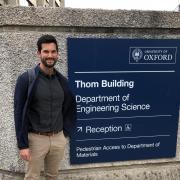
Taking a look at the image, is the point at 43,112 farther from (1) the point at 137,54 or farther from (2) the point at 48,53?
(1) the point at 137,54

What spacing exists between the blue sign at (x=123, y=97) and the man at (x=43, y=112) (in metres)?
0.69

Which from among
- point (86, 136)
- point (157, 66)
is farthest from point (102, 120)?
point (157, 66)

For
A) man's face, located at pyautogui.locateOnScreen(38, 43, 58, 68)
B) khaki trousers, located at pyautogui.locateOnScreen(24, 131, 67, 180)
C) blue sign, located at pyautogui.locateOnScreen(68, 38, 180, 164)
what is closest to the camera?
man's face, located at pyautogui.locateOnScreen(38, 43, 58, 68)

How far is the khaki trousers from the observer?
9.75ft

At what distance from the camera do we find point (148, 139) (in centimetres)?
409

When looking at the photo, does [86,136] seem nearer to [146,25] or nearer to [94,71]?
[94,71]

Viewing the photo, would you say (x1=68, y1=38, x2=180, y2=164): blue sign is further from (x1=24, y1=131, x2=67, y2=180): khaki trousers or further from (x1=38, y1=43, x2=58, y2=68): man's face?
(x1=38, y1=43, x2=58, y2=68): man's face

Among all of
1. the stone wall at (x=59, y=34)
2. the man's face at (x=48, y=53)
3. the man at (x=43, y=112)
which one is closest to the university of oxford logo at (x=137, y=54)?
the stone wall at (x=59, y=34)

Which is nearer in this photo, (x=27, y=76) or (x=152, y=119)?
(x=27, y=76)

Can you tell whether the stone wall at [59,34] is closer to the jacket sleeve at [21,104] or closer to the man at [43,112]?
the man at [43,112]

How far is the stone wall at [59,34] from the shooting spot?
3621 mm

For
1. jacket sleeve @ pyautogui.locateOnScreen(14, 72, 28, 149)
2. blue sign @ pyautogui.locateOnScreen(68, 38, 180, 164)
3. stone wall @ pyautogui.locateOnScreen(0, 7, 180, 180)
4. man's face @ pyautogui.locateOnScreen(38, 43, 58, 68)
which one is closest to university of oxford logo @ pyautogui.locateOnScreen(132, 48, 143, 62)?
blue sign @ pyautogui.locateOnScreen(68, 38, 180, 164)

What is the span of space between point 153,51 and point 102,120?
3.28 feet

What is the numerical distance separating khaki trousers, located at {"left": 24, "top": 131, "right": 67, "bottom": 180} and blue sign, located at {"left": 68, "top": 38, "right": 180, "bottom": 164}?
29.9 inches
